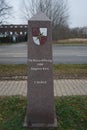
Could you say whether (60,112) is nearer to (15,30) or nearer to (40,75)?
(40,75)

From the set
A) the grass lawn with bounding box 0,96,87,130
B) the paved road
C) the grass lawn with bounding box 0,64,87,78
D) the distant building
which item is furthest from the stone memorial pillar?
the distant building

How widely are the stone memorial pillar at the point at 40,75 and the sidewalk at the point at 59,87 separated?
252 cm

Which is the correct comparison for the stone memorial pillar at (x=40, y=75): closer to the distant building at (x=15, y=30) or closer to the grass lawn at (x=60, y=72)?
the grass lawn at (x=60, y=72)

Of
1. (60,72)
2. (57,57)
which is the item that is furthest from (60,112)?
(57,57)

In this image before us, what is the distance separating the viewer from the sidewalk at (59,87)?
9136 millimetres

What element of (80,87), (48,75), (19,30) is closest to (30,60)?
(48,75)

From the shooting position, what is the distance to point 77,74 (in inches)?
486

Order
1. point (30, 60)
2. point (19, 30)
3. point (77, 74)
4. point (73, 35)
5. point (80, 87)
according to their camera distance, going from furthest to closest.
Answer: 1. point (19, 30)
2. point (73, 35)
3. point (77, 74)
4. point (80, 87)
5. point (30, 60)

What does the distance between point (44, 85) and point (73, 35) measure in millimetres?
62554

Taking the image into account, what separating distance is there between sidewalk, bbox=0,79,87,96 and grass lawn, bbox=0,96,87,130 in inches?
33.0

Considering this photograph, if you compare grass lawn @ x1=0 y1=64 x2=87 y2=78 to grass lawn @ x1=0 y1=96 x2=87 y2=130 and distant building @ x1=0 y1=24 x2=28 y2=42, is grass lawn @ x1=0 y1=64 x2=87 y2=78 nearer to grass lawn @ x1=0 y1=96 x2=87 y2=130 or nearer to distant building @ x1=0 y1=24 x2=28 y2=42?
grass lawn @ x1=0 y1=96 x2=87 y2=130

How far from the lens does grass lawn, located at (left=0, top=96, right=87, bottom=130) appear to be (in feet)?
21.5

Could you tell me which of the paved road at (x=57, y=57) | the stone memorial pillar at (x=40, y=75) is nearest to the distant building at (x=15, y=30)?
the paved road at (x=57, y=57)

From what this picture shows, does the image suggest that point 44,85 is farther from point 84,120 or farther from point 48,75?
point 84,120
